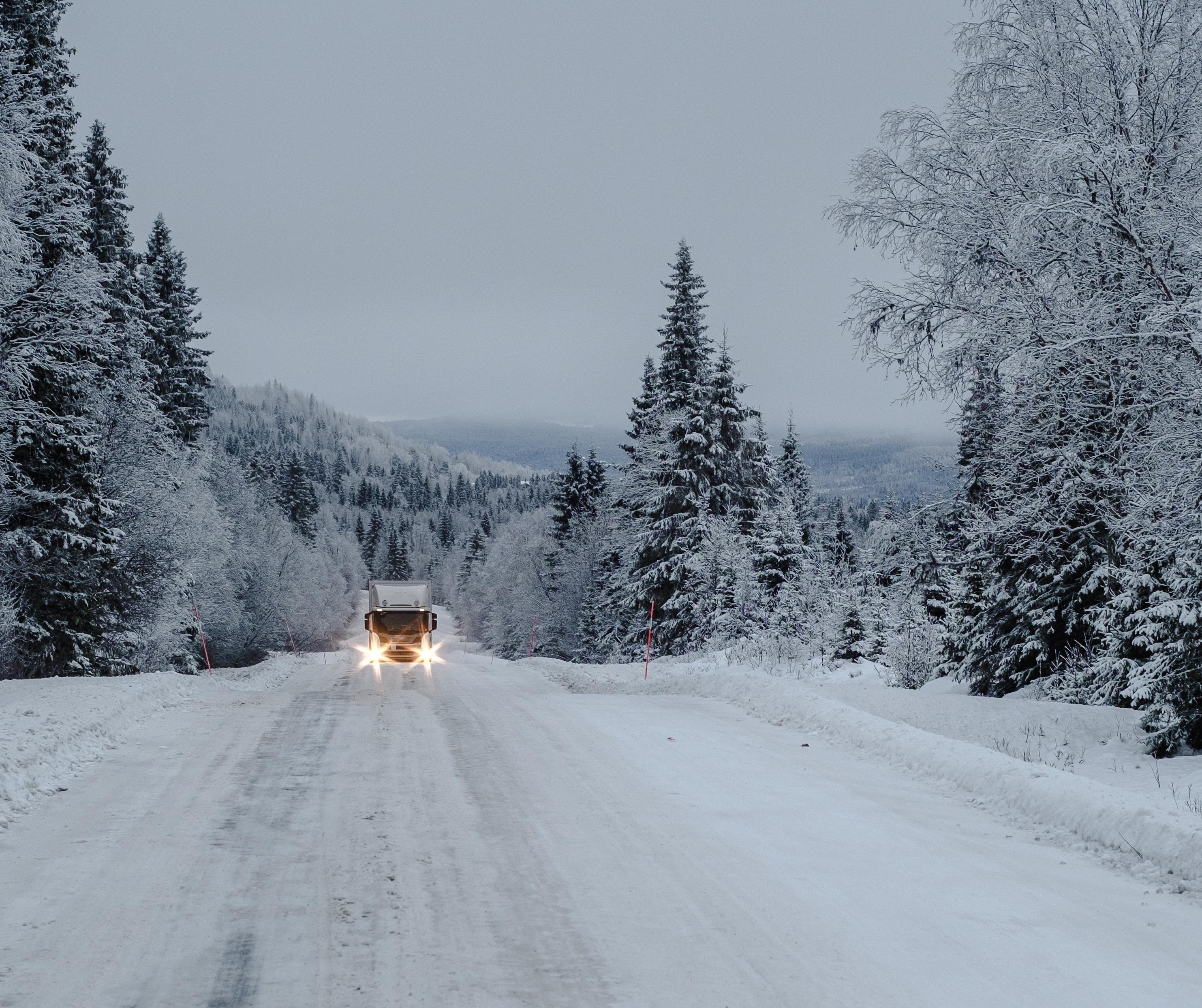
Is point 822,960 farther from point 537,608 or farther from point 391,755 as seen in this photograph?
point 537,608

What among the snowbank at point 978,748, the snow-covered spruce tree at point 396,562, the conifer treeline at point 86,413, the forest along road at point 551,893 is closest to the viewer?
the forest along road at point 551,893

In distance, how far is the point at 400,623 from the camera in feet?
89.4

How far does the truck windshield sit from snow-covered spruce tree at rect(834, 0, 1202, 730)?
18.8 meters

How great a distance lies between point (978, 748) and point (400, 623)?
20981 mm

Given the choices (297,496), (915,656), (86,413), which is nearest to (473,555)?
(297,496)

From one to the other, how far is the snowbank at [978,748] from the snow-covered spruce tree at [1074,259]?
209cm

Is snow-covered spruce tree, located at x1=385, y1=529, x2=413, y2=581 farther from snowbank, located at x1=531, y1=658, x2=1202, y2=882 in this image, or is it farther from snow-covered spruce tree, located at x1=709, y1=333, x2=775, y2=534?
snowbank, located at x1=531, y1=658, x2=1202, y2=882

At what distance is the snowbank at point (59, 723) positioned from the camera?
727 centimetres

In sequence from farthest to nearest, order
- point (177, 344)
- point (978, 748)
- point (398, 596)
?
1. point (177, 344)
2. point (398, 596)
3. point (978, 748)

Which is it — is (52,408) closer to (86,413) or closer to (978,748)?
(86,413)

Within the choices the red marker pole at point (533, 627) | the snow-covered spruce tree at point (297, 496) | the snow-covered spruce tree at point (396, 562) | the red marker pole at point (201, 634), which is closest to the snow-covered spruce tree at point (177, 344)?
the red marker pole at point (201, 634)

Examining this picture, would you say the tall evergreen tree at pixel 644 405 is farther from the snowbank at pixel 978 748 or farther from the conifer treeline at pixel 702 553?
the snowbank at pixel 978 748

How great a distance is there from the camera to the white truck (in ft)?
88.6

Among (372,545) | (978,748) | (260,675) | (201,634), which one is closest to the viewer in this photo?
(978,748)
